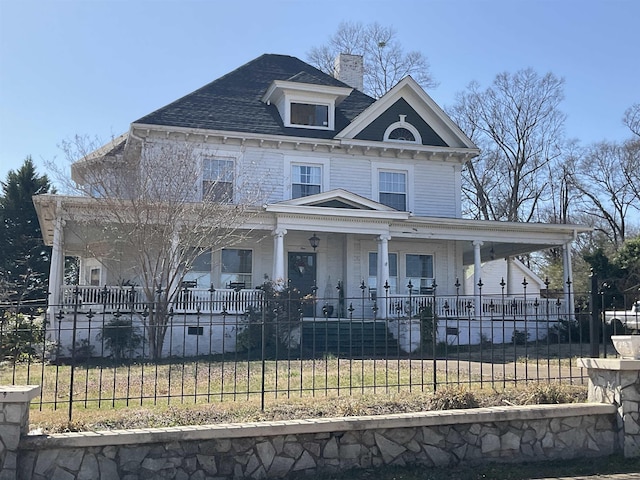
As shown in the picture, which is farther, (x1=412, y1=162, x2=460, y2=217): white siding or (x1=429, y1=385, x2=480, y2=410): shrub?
(x1=412, y1=162, x2=460, y2=217): white siding

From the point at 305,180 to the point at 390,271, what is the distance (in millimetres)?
4312

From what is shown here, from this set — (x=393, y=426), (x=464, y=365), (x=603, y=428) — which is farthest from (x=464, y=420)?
(x=464, y=365)

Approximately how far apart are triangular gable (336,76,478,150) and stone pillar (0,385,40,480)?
16834 mm

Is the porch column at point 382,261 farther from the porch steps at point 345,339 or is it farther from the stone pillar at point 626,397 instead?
the stone pillar at point 626,397

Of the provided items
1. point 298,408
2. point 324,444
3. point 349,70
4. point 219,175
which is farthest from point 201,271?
point 324,444

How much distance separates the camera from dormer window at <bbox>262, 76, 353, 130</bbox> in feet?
69.8

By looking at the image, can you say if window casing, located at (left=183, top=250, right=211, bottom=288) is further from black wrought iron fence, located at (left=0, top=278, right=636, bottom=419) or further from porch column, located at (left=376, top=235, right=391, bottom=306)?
porch column, located at (left=376, top=235, right=391, bottom=306)

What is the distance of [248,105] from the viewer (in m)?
21.6

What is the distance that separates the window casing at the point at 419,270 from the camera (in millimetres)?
22031

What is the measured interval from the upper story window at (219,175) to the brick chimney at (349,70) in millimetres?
8210

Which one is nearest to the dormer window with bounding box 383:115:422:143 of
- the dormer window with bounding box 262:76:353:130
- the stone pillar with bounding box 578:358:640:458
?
the dormer window with bounding box 262:76:353:130

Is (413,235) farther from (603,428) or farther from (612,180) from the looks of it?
(612,180)

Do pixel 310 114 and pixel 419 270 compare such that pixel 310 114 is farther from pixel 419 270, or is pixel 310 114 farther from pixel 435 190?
pixel 419 270

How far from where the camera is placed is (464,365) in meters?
11.9
